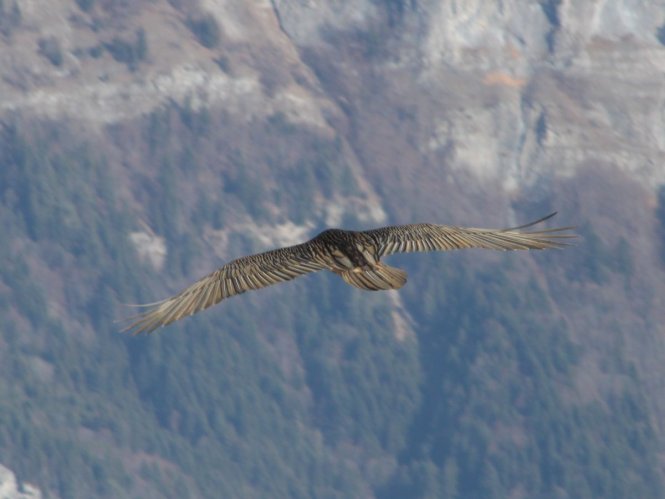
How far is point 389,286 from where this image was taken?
34688mm

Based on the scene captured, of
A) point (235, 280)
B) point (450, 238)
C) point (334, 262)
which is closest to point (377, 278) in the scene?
point (334, 262)

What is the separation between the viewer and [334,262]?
35.9 m

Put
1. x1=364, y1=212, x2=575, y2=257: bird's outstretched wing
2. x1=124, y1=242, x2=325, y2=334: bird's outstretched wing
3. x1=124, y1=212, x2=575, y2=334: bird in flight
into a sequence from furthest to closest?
1. x1=364, y1=212, x2=575, y2=257: bird's outstretched wing
2. x1=124, y1=212, x2=575, y2=334: bird in flight
3. x1=124, y1=242, x2=325, y2=334: bird's outstretched wing

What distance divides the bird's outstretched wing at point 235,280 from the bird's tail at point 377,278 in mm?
760

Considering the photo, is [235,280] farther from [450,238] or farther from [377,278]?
[450,238]

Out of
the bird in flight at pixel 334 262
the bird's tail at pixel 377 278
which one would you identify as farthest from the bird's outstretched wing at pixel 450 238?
the bird's tail at pixel 377 278

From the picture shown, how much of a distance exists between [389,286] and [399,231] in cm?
566

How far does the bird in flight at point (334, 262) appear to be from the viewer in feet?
116

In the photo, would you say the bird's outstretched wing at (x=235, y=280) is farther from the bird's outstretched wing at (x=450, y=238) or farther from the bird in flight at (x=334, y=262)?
the bird's outstretched wing at (x=450, y=238)

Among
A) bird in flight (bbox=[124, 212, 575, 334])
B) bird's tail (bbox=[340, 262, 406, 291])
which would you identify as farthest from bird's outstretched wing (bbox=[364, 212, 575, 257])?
bird's tail (bbox=[340, 262, 406, 291])

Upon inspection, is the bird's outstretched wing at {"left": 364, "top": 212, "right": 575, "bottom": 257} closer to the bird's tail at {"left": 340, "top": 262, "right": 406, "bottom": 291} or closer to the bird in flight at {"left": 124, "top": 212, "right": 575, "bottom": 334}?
the bird in flight at {"left": 124, "top": 212, "right": 575, "bottom": 334}

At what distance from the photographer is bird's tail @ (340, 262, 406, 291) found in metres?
34.8

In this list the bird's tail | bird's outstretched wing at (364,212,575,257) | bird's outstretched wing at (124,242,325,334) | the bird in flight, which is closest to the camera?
the bird's tail

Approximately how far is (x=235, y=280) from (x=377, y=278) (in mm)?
3578
